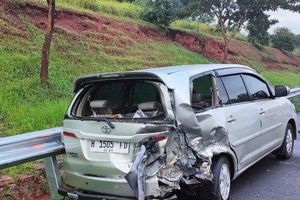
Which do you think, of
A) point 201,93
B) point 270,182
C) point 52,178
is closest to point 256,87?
point 201,93

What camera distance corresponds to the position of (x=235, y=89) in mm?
5984

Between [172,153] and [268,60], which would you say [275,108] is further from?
[268,60]

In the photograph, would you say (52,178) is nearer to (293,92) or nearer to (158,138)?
(158,138)

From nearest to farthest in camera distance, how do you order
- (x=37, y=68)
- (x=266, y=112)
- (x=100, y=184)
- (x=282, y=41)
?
(x=100, y=184)
(x=266, y=112)
(x=37, y=68)
(x=282, y=41)

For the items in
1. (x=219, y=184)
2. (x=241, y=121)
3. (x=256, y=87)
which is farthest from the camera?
(x=256, y=87)

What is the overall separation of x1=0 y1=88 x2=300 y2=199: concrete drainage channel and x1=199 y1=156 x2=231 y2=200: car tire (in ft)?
5.69

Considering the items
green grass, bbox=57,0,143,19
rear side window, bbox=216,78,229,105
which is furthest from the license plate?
green grass, bbox=57,0,143,19

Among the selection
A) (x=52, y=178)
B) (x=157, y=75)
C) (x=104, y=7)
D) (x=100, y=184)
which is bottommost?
(x=52, y=178)

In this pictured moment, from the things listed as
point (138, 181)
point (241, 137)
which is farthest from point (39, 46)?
point (138, 181)

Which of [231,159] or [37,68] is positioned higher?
[37,68]

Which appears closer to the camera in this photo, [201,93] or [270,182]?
[201,93]

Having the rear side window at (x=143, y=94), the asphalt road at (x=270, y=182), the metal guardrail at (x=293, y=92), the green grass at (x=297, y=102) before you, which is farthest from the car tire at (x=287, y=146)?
the green grass at (x=297, y=102)

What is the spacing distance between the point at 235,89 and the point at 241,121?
0.52 meters

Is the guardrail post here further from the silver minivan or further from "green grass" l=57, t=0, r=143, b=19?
"green grass" l=57, t=0, r=143, b=19
